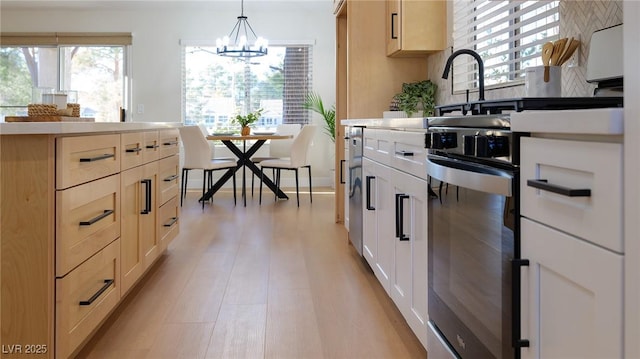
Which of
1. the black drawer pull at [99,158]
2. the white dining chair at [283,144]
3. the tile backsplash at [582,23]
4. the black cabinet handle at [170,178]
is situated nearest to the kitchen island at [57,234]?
the black drawer pull at [99,158]

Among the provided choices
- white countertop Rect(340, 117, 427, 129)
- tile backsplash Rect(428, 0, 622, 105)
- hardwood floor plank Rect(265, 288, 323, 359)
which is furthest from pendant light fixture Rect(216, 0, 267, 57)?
tile backsplash Rect(428, 0, 622, 105)

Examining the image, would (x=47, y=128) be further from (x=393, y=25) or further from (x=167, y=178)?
(x=393, y=25)

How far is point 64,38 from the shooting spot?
7.45m

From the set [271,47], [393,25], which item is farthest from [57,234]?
[271,47]

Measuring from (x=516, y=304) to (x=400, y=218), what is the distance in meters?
1.03

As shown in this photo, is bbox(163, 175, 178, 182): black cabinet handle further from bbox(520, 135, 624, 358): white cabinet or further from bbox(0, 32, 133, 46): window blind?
bbox(0, 32, 133, 46): window blind

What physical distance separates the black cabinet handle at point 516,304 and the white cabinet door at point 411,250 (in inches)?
28.5

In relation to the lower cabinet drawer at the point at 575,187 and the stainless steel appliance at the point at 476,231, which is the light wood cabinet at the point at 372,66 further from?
the lower cabinet drawer at the point at 575,187

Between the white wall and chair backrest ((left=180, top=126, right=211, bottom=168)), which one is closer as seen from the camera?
chair backrest ((left=180, top=126, right=211, bottom=168))

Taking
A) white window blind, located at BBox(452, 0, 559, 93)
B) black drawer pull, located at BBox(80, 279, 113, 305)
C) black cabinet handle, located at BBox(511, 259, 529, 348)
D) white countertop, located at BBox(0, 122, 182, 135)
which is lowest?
black drawer pull, located at BBox(80, 279, 113, 305)

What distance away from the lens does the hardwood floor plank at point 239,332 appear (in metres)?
1.98

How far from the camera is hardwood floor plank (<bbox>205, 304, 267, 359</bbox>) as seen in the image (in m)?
1.98

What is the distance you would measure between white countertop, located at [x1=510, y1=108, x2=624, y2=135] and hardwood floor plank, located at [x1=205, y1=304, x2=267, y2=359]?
4.30ft

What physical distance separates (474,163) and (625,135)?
621 mm
